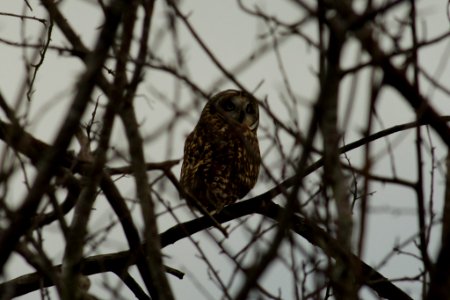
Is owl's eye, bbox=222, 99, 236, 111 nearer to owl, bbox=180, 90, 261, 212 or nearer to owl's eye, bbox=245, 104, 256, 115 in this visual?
owl's eye, bbox=245, 104, 256, 115

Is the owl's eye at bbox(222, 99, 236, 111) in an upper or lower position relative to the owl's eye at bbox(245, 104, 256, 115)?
upper

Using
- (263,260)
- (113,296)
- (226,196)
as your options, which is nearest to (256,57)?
(113,296)

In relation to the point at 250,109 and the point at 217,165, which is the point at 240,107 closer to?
the point at 250,109

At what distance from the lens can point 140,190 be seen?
3.01 metres

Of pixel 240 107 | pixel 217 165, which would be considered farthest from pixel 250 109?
pixel 217 165

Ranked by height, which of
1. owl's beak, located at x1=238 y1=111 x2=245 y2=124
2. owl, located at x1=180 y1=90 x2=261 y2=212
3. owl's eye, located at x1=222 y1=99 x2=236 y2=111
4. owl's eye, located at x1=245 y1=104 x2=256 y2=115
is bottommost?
owl, located at x1=180 y1=90 x2=261 y2=212

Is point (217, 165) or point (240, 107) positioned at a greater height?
point (240, 107)

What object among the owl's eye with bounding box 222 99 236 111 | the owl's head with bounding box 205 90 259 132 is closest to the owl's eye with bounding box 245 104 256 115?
the owl's head with bounding box 205 90 259 132

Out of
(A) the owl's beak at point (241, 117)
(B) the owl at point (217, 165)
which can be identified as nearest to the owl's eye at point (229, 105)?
(A) the owl's beak at point (241, 117)

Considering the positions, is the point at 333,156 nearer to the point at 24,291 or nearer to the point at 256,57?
the point at 256,57

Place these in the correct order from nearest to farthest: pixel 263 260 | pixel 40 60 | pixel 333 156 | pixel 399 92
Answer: pixel 263 260, pixel 333 156, pixel 399 92, pixel 40 60

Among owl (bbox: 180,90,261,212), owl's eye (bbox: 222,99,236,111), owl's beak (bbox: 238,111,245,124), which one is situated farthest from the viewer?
owl's eye (bbox: 222,99,236,111)

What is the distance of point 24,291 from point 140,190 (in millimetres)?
2564

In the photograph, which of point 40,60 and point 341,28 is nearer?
point 341,28
